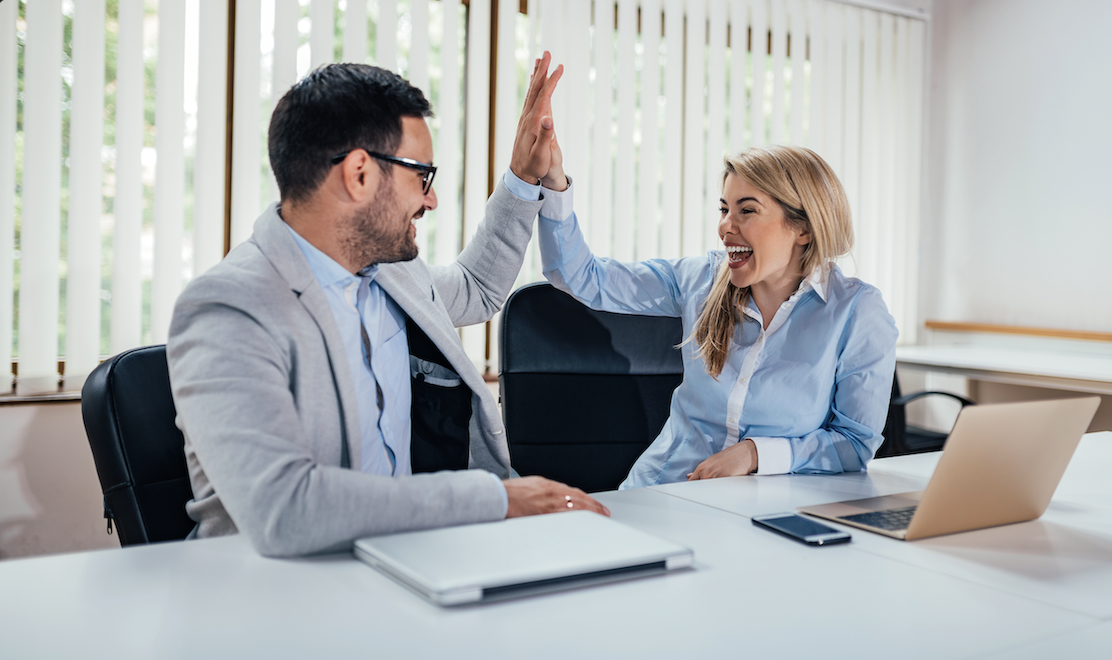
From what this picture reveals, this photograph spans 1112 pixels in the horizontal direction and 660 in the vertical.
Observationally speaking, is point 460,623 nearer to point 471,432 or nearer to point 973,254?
point 471,432

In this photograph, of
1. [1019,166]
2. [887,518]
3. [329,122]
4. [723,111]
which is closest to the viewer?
[887,518]

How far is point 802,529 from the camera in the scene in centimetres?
105

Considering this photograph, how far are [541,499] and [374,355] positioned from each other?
450 millimetres

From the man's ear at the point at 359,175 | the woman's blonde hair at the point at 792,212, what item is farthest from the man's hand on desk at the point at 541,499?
the woman's blonde hair at the point at 792,212

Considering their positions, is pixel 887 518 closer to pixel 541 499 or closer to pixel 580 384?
pixel 541 499

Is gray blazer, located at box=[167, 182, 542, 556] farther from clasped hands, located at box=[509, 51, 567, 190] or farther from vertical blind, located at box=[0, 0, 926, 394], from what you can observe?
vertical blind, located at box=[0, 0, 926, 394]

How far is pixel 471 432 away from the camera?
1538 mm

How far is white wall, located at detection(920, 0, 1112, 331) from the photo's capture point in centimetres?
354

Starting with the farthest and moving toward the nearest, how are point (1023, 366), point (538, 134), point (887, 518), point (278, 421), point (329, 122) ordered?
1. point (1023, 366)
2. point (538, 134)
3. point (329, 122)
4. point (887, 518)
5. point (278, 421)

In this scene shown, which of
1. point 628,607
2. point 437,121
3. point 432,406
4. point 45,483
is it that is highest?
point 437,121

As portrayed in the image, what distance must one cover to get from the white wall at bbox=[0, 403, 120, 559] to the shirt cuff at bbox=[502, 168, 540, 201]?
173 centimetres

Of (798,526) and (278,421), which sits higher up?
(278,421)

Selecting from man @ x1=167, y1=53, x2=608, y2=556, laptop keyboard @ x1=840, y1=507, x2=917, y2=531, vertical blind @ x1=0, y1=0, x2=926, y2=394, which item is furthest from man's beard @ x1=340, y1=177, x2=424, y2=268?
vertical blind @ x1=0, y1=0, x2=926, y2=394

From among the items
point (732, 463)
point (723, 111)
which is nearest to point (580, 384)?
point (732, 463)
